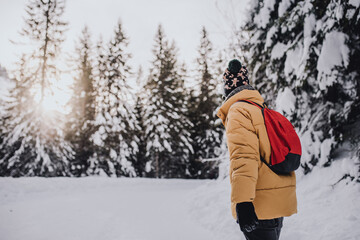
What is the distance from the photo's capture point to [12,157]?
14391mm

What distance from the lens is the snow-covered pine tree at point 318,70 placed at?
3986 mm

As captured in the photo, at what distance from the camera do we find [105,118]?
18.3 m

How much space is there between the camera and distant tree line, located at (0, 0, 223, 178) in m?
14.8

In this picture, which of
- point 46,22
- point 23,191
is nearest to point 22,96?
point 46,22

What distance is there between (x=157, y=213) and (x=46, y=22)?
14953mm

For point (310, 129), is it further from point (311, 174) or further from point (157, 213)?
point (157, 213)

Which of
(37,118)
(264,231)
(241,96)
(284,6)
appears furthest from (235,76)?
(37,118)

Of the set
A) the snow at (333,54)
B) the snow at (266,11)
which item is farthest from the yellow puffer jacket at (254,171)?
the snow at (266,11)

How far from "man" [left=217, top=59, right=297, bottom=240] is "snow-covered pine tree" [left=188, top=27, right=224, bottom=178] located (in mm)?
18898

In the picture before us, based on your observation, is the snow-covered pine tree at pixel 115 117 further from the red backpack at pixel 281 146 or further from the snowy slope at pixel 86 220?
the red backpack at pixel 281 146

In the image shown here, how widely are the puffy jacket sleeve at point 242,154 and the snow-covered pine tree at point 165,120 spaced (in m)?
17.6

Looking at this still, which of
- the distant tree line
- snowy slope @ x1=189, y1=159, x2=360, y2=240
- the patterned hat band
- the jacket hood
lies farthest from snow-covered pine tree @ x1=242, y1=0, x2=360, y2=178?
the distant tree line

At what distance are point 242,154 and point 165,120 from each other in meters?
18.5

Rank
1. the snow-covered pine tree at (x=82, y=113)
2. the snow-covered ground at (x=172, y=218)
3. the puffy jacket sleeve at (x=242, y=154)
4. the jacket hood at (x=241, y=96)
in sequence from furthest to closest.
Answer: the snow-covered pine tree at (x=82, y=113) → the snow-covered ground at (x=172, y=218) → the jacket hood at (x=241, y=96) → the puffy jacket sleeve at (x=242, y=154)
